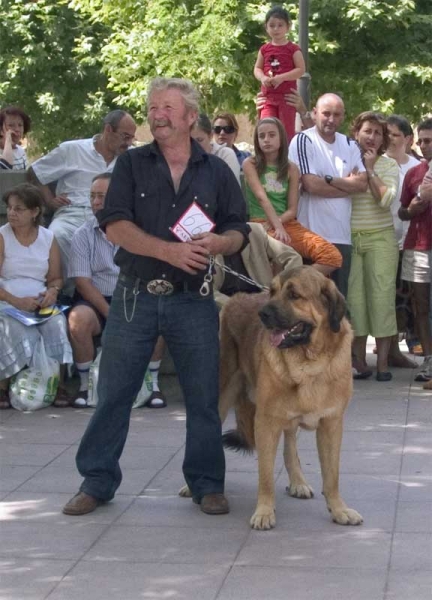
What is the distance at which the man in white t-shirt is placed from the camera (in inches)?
385

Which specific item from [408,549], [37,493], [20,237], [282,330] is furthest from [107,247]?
[408,549]

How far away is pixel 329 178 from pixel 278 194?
0.46 metres

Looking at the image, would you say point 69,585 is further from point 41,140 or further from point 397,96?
point 41,140

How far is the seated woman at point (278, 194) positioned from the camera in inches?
373

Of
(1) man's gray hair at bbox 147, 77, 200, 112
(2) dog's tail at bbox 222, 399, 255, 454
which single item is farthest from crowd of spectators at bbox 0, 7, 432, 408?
(1) man's gray hair at bbox 147, 77, 200, 112

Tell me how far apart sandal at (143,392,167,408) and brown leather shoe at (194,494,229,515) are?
9.09ft

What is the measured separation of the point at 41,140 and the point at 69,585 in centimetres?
2021

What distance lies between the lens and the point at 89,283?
9.33 metres

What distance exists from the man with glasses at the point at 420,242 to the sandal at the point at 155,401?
2.28m

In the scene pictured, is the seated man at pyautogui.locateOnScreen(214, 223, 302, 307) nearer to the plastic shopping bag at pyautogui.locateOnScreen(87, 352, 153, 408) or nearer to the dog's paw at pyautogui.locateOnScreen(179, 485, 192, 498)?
the plastic shopping bag at pyautogui.locateOnScreen(87, 352, 153, 408)

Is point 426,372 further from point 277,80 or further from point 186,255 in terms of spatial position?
point 186,255

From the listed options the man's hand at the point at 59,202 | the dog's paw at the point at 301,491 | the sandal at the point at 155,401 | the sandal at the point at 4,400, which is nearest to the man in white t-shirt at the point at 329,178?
the sandal at the point at 155,401

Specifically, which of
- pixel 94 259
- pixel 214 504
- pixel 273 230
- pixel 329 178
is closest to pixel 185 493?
pixel 214 504

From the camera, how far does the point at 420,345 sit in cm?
1101
